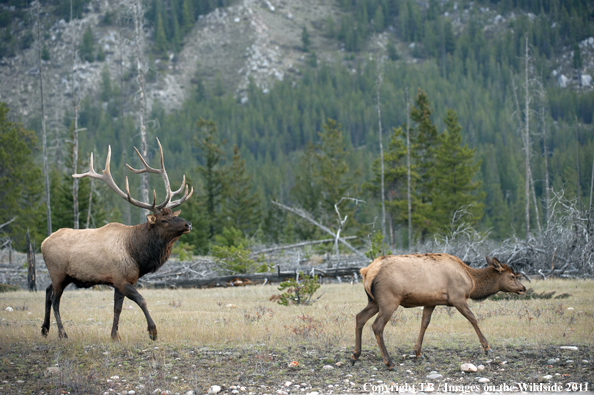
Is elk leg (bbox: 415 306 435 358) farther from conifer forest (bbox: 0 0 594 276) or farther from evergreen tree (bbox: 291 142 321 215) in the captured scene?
evergreen tree (bbox: 291 142 321 215)

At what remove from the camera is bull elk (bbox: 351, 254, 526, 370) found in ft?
23.0

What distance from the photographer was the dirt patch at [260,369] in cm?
641

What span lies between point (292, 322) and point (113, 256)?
356 centimetres

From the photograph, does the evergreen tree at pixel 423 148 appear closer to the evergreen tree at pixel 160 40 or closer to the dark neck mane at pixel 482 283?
the dark neck mane at pixel 482 283

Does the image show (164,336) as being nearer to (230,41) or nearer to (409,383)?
(409,383)

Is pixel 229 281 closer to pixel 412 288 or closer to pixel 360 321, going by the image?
pixel 360 321

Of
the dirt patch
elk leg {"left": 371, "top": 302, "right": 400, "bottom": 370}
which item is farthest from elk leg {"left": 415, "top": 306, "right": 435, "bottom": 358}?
elk leg {"left": 371, "top": 302, "right": 400, "bottom": 370}

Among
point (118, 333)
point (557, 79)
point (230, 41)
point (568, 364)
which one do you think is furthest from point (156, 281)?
point (230, 41)

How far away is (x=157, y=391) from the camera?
634 cm

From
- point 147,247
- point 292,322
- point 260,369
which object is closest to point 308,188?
point 292,322

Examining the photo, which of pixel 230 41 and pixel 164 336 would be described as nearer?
pixel 164 336

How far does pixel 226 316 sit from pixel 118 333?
270cm

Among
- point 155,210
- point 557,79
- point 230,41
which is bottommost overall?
point 155,210

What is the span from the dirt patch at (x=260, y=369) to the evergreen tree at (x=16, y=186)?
31197 millimetres
